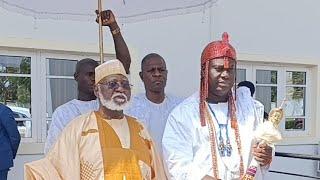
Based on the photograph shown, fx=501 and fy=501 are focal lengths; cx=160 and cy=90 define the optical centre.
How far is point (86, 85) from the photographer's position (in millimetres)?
3758

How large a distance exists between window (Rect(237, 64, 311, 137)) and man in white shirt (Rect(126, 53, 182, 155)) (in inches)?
140

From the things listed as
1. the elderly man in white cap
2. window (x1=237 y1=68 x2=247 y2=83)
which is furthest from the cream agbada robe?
window (x1=237 y1=68 x2=247 y2=83)

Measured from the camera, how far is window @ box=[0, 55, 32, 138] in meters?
5.73

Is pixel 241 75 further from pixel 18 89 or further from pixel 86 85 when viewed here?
pixel 86 85

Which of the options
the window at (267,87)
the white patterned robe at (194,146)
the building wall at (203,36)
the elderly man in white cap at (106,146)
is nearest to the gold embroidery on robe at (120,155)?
the elderly man in white cap at (106,146)

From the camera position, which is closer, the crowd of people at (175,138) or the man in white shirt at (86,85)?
the crowd of people at (175,138)

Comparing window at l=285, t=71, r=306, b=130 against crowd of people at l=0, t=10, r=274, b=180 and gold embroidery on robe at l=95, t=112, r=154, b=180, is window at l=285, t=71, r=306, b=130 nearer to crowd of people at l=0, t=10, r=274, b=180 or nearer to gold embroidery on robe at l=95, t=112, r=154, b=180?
crowd of people at l=0, t=10, r=274, b=180

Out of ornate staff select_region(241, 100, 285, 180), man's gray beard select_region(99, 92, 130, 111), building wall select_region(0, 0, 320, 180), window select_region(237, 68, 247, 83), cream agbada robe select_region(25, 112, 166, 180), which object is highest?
building wall select_region(0, 0, 320, 180)

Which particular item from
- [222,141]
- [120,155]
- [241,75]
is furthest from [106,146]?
[241,75]

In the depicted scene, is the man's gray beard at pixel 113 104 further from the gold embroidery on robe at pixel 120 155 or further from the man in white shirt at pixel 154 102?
the man in white shirt at pixel 154 102

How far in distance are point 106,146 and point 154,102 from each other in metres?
0.95

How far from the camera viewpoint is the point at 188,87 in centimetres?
642

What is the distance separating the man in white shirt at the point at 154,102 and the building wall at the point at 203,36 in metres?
2.07

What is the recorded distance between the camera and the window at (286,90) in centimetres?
747
